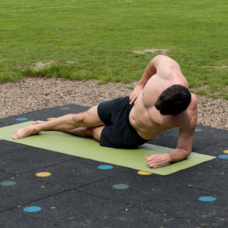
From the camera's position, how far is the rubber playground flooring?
3.17m

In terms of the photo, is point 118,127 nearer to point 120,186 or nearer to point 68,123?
point 68,123

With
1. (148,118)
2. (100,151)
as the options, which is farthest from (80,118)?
(148,118)

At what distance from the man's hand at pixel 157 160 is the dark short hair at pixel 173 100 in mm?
484

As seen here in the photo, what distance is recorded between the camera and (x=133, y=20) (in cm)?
1556

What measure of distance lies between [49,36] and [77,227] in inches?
415

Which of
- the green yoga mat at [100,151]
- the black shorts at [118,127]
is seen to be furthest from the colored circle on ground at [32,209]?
the black shorts at [118,127]

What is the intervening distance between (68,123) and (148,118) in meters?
1.18

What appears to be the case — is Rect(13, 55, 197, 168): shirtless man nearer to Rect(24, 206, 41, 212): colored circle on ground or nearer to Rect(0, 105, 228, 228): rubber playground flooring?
Rect(0, 105, 228, 228): rubber playground flooring

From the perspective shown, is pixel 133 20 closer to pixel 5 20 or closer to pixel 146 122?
pixel 5 20

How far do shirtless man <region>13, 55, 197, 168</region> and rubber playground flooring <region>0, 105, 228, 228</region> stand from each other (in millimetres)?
357

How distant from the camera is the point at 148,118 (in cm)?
437

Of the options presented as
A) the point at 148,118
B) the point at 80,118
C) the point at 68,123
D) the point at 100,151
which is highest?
the point at 148,118

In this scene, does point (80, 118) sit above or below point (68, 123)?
above

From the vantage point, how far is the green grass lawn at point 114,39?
9031 millimetres
